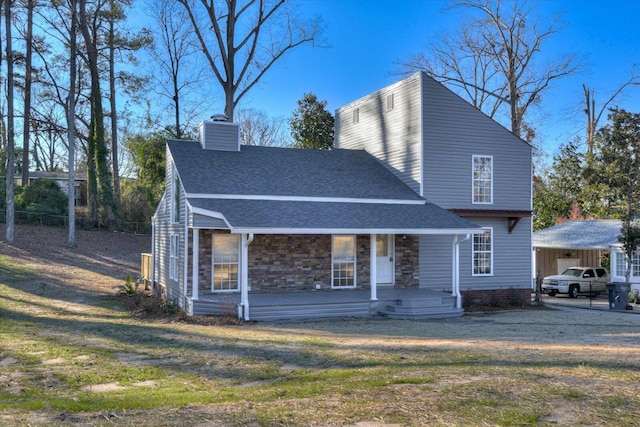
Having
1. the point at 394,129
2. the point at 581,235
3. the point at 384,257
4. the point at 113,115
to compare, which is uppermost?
the point at 113,115

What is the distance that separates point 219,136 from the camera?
62.4 feet

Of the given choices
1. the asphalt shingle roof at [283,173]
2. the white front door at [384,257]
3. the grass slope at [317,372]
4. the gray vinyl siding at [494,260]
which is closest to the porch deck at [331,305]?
the grass slope at [317,372]

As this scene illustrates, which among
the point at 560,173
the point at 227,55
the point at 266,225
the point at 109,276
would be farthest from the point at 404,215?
the point at 560,173

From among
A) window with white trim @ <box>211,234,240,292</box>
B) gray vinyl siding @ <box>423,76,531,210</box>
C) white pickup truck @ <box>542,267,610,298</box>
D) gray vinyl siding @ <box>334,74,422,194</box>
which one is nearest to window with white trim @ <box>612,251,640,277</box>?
white pickup truck @ <box>542,267,610,298</box>

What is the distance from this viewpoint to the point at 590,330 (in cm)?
1267

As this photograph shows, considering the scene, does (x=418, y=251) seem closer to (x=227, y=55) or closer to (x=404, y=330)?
(x=404, y=330)

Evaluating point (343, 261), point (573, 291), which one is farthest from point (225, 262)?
point (573, 291)

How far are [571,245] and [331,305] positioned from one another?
17237mm

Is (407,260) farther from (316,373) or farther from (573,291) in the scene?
(573,291)

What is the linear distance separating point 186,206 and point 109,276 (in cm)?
1042

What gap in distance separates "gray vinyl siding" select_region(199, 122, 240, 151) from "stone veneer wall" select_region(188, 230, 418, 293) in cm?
427

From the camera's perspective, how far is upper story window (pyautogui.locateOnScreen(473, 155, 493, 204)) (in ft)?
61.8

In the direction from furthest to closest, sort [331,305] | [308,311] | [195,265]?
[331,305], [308,311], [195,265]

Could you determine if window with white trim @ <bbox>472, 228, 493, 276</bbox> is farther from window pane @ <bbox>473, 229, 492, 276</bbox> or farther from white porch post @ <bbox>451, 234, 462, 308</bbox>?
white porch post @ <bbox>451, 234, 462, 308</bbox>
